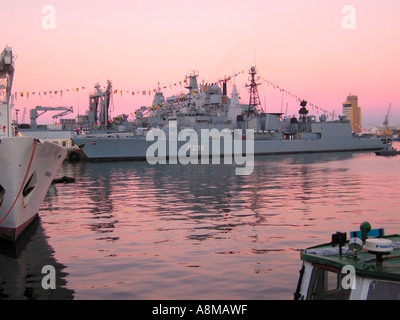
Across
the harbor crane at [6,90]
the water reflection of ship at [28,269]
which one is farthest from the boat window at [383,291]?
the harbor crane at [6,90]

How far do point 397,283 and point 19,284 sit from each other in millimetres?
7782

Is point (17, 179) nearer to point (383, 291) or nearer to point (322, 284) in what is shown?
point (322, 284)

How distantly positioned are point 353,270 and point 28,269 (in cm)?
824

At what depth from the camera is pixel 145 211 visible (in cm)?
2102

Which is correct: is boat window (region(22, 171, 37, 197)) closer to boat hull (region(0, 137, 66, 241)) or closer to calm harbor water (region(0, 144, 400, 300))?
boat hull (region(0, 137, 66, 241))

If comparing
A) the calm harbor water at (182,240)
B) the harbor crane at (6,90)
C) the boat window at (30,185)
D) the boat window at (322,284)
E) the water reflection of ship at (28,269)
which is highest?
the harbor crane at (6,90)

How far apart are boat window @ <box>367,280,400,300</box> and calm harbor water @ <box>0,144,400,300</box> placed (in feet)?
10.9

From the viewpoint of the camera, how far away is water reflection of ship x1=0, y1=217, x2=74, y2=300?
32.7 ft

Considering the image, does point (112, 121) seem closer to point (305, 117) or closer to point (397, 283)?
point (305, 117)

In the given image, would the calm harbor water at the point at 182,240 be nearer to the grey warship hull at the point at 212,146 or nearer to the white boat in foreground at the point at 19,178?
the white boat in foreground at the point at 19,178

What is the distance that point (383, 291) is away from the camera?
6.48 meters

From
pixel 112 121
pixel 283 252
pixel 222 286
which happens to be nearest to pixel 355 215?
pixel 283 252

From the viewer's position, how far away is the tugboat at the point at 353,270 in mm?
6438

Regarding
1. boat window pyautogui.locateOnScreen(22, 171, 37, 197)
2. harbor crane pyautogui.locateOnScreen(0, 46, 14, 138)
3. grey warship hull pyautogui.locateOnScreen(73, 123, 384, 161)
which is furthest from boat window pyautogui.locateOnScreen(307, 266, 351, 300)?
grey warship hull pyautogui.locateOnScreen(73, 123, 384, 161)
